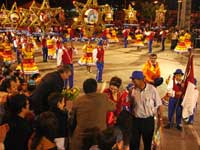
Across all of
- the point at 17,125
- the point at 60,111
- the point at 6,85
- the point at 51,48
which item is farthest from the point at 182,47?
the point at 17,125

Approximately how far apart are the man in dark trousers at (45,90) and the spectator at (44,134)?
1.64m

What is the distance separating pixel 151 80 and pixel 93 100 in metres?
4.38

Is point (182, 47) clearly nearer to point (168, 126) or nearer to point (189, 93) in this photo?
point (168, 126)

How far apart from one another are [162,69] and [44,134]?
13996 millimetres

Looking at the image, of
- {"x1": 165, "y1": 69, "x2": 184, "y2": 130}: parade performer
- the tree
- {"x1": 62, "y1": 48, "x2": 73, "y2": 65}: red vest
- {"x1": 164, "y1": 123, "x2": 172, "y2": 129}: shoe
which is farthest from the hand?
the tree

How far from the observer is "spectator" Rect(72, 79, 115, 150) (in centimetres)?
479

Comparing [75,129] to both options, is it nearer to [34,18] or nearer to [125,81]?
[125,81]

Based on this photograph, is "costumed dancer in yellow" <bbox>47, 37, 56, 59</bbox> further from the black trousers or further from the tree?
the tree

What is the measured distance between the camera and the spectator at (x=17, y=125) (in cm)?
432

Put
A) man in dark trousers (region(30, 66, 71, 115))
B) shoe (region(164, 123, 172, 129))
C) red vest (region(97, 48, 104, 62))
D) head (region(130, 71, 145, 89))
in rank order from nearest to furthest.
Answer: head (region(130, 71, 145, 89)) < man in dark trousers (region(30, 66, 71, 115)) < shoe (region(164, 123, 172, 129)) < red vest (region(97, 48, 104, 62))

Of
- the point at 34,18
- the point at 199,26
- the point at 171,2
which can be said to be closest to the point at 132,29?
the point at 199,26

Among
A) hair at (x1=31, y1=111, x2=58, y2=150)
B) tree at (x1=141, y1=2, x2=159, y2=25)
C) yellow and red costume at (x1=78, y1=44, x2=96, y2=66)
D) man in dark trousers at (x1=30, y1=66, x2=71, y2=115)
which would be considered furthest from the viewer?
tree at (x1=141, y1=2, x2=159, y2=25)

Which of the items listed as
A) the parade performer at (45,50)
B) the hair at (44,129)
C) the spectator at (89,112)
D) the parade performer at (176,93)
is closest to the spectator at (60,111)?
the spectator at (89,112)

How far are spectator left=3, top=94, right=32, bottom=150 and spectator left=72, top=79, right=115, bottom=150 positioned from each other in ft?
2.19
